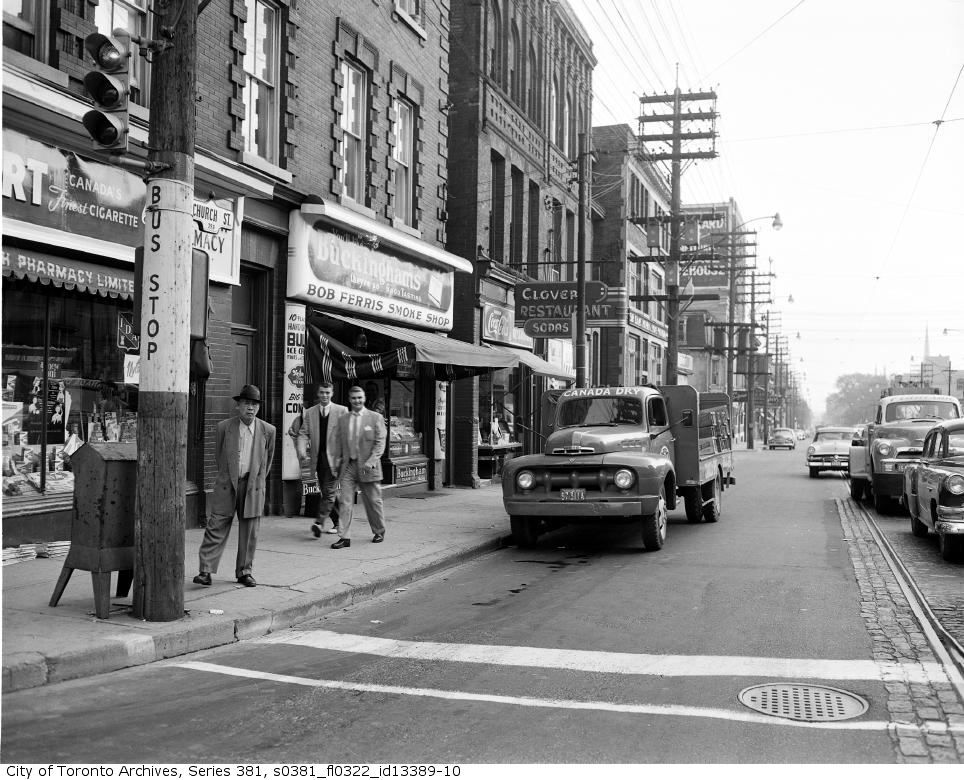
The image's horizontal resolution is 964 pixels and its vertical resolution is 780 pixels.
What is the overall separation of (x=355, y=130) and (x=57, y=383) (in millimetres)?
8170

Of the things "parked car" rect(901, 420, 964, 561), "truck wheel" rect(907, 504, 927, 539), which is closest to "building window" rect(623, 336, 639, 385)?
"truck wheel" rect(907, 504, 927, 539)

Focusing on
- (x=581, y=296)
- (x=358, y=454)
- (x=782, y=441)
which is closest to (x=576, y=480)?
(x=358, y=454)

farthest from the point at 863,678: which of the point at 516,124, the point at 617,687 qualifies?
the point at 516,124

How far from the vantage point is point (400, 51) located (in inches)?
712

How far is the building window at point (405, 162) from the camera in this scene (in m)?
18.3

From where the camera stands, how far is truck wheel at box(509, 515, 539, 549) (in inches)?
478

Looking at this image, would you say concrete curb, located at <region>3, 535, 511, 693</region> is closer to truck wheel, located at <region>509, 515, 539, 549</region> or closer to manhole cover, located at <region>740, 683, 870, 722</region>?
truck wheel, located at <region>509, 515, 539, 549</region>

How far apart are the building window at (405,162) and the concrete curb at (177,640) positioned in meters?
10.6

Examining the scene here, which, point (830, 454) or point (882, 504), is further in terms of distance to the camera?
point (830, 454)

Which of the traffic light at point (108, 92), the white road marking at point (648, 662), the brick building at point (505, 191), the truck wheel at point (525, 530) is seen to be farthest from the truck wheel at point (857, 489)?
the traffic light at point (108, 92)

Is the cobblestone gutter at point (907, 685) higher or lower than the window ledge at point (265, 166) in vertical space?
lower

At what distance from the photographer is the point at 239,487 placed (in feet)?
Answer: 27.8

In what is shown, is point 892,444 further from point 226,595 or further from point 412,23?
point 226,595

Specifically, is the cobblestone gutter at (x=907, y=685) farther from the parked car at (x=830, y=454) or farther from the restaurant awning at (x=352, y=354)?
the parked car at (x=830, y=454)
